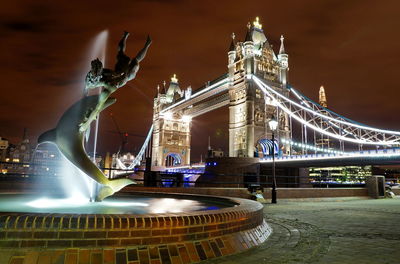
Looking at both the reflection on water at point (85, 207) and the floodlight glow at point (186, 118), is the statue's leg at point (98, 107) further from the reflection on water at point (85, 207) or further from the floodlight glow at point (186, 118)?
the floodlight glow at point (186, 118)

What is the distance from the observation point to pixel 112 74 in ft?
19.0

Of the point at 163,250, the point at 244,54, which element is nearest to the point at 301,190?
the point at 163,250

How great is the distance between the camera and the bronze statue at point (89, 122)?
17.3ft

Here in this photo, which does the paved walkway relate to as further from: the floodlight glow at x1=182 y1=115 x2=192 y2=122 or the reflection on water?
the floodlight glow at x1=182 y1=115 x2=192 y2=122

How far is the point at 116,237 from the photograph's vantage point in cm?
287

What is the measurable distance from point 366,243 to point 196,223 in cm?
270

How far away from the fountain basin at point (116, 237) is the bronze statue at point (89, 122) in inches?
93.0

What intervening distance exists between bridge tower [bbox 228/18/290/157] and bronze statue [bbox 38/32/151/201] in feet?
141

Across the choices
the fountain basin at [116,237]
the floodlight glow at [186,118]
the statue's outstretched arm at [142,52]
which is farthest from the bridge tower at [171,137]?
the fountain basin at [116,237]

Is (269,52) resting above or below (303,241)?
above

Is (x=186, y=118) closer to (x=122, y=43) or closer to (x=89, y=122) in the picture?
(x=122, y=43)

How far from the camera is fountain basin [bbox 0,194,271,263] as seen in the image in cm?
269

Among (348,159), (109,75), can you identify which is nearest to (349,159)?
(348,159)

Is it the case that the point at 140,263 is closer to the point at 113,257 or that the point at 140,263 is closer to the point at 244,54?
the point at 113,257
